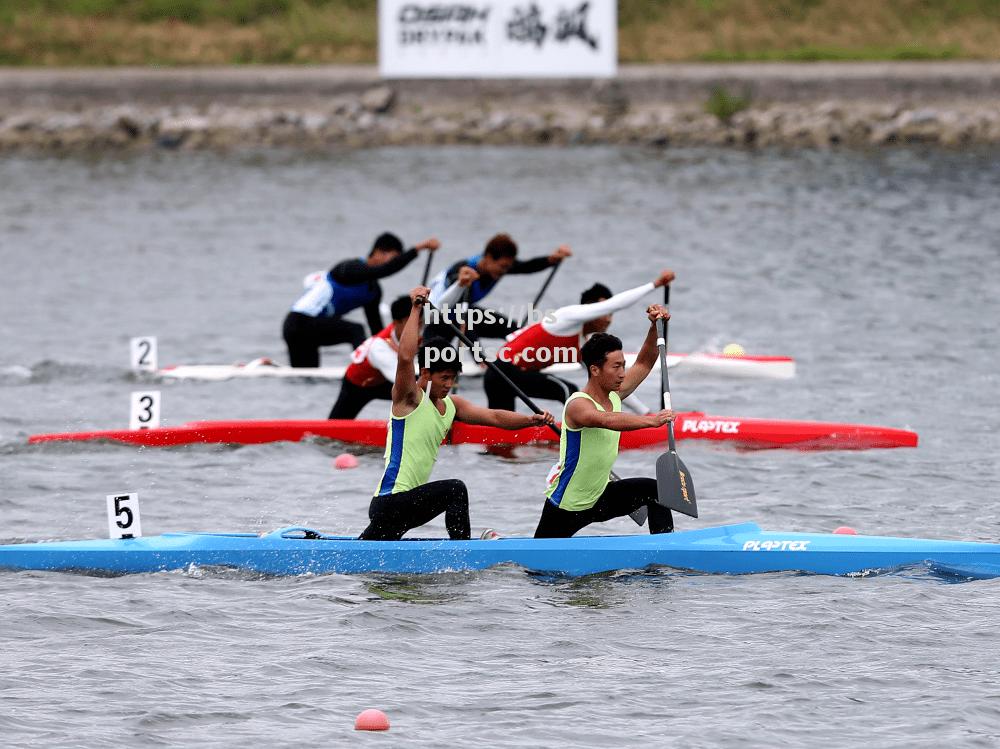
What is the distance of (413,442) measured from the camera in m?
10.5

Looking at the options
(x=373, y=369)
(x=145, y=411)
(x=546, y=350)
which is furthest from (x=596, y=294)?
(x=145, y=411)

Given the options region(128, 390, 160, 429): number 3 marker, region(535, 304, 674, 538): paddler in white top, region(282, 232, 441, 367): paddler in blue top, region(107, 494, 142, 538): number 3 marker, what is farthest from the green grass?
region(107, 494, 142, 538): number 3 marker

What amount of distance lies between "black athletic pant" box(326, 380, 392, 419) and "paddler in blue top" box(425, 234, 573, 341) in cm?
77

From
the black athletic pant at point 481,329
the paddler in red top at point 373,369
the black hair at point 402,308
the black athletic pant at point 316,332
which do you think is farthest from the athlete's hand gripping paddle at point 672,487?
the black athletic pant at point 316,332

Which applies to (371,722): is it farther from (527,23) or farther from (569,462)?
(527,23)

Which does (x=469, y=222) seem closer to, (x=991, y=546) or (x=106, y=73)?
(x=106, y=73)

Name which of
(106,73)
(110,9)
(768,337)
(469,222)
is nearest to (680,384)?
(768,337)

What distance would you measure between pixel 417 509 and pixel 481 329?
5.77 m

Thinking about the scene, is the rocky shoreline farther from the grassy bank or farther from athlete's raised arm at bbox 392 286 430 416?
athlete's raised arm at bbox 392 286 430 416

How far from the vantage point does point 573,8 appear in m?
42.0

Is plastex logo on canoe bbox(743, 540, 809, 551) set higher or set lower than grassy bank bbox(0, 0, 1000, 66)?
lower

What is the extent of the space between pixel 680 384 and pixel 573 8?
25319 millimetres

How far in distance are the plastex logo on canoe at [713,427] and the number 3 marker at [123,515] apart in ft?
19.6

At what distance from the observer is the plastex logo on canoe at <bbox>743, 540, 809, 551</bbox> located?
34.8 ft
